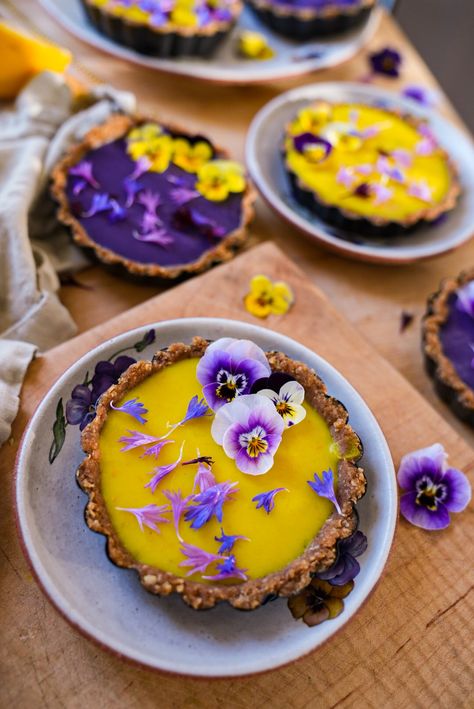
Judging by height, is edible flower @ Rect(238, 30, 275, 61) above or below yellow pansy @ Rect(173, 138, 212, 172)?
above

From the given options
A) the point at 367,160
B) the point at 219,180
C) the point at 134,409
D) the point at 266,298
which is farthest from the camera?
the point at 367,160

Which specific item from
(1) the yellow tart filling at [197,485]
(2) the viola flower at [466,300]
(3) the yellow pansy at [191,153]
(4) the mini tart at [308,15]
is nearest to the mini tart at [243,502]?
(1) the yellow tart filling at [197,485]

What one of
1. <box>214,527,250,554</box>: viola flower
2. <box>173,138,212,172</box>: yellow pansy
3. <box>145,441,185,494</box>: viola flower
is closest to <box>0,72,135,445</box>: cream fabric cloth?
<box>173,138,212,172</box>: yellow pansy

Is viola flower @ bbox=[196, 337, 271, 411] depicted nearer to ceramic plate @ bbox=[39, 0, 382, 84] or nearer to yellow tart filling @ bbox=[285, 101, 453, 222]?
yellow tart filling @ bbox=[285, 101, 453, 222]

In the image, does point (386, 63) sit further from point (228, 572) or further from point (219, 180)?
point (228, 572)

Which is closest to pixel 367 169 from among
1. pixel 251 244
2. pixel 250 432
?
pixel 251 244

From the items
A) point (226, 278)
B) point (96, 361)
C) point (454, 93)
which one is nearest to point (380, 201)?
point (226, 278)
